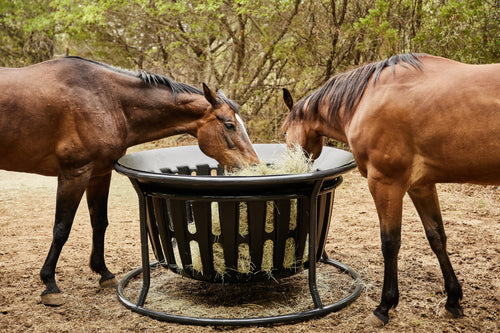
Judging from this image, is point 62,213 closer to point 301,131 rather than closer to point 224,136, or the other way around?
point 224,136

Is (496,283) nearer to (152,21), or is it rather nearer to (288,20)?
(288,20)

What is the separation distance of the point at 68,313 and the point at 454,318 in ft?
7.92

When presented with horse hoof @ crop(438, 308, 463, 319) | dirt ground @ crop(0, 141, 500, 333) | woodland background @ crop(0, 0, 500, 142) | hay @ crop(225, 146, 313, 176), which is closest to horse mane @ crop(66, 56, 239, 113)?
hay @ crop(225, 146, 313, 176)

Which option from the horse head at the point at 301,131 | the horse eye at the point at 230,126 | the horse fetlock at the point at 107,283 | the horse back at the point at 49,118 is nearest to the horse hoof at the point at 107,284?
the horse fetlock at the point at 107,283

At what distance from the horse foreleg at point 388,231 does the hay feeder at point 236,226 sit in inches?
10.0

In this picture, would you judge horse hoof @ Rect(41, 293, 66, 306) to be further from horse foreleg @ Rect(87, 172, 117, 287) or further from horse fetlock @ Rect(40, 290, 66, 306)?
horse foreleg @ Rect(87, 172, 117, 287)

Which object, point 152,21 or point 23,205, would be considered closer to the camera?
point 23,205

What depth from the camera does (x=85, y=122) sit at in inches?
117

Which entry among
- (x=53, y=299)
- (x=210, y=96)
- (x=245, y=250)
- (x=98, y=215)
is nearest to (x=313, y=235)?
(x=245, y=250)

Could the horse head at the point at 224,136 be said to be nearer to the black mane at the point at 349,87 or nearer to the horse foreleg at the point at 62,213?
the black mane at the point at 349,87

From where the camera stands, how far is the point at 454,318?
2740 mm

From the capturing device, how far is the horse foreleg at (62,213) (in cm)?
300

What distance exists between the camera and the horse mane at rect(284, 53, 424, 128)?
2.68 meters

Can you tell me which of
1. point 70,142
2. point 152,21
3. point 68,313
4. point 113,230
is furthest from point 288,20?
point 68,313
